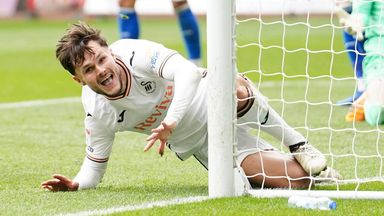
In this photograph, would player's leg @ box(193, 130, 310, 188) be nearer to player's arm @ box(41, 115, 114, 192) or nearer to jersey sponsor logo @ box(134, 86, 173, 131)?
jersey sponsor logo @ box(134, 86, 173, 131)

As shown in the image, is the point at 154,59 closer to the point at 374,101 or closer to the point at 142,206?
the point at 142,206

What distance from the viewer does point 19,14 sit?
2584 cm

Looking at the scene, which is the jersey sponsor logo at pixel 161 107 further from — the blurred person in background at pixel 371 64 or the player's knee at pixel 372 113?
the player's knee at pixel 372 113

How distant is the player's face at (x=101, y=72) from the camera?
14.1 feet

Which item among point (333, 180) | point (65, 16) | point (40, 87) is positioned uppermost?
point (333, 180)

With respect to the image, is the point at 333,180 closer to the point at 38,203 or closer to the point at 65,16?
the point at 38,203

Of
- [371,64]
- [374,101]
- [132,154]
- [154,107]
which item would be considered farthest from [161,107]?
[371,64]

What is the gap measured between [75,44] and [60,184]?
0.65 meters

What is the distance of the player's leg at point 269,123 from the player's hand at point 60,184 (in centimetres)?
79

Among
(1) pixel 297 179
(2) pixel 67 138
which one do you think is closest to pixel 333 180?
(1) pixel 297 179

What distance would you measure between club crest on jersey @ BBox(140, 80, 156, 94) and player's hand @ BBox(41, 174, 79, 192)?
53 cm

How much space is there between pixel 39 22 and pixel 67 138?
17591 millimetres

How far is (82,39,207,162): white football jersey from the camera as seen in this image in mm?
4441

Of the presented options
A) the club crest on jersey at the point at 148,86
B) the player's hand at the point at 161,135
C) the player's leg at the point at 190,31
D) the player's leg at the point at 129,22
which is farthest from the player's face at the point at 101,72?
the player's leg at the point at 190,31
